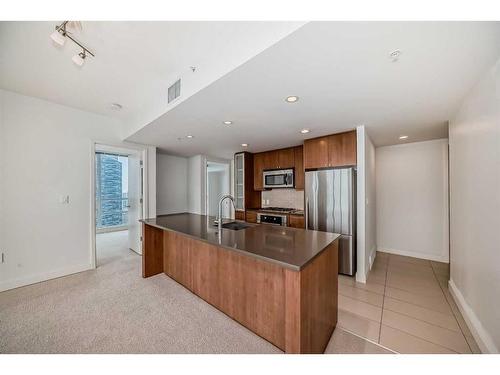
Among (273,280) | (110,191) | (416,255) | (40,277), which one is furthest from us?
(110,191)

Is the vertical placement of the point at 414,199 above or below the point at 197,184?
below

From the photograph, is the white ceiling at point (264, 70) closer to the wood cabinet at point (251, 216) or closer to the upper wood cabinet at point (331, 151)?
the upper wood cabinet at point (331, 151)

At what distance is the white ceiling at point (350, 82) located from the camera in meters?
1.14

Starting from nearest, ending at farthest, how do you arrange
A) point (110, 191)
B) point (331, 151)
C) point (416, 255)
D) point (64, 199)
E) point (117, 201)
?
point (64, 199), point (331, 151), point (416, 255), point (110, 191), point (117, 201)

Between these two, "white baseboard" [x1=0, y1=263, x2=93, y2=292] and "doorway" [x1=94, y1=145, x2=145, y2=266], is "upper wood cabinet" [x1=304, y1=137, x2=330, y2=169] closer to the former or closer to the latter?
"doorway" [x1=94, y1=145, x2=145, y2=266]

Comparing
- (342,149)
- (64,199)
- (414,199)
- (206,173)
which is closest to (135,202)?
(64,199)

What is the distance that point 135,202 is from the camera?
4.01 meters

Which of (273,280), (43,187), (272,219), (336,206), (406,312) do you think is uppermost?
(43,187)

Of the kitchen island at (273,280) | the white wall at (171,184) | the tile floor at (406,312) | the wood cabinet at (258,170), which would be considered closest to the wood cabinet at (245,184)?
the wood cabinet at (258,170)

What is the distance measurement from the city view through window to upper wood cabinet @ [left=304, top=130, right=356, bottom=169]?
5690mm

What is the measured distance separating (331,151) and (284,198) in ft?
5.73

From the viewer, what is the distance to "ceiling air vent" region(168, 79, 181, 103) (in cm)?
206

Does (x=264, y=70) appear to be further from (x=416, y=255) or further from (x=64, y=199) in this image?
(x=416, y=255)
